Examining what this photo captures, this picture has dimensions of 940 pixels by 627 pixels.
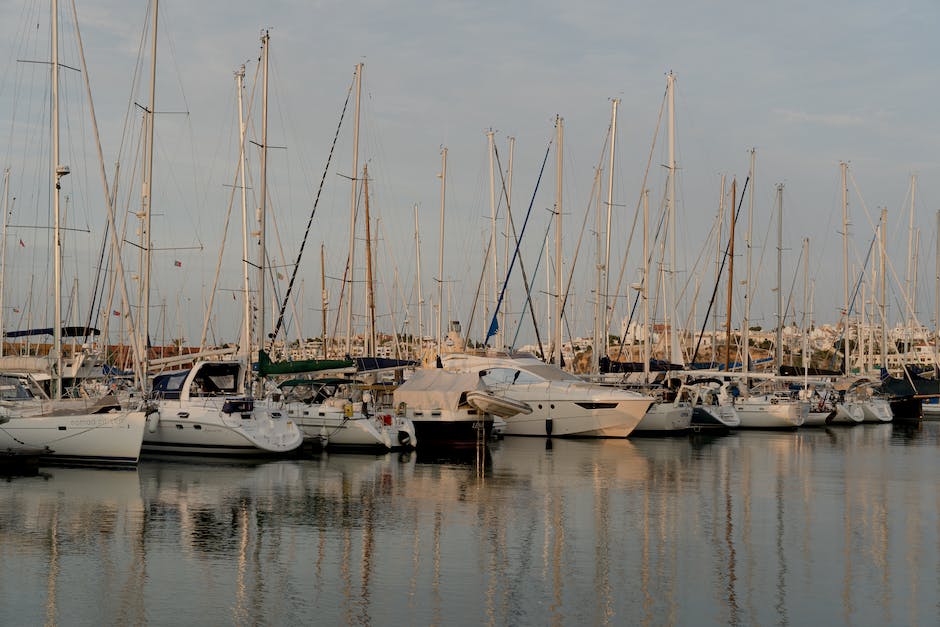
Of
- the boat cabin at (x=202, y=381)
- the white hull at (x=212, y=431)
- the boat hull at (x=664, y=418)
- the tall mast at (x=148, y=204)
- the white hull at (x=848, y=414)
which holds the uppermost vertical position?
the tall mast at (x=148, y=204)

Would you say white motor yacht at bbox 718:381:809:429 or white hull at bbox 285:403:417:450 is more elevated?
white hull at bbox 285:403:417:450

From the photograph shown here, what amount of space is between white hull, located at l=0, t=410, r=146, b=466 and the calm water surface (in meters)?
0.71

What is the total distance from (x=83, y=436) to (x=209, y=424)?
3712 mm

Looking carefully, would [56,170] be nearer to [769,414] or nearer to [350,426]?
[350,426]

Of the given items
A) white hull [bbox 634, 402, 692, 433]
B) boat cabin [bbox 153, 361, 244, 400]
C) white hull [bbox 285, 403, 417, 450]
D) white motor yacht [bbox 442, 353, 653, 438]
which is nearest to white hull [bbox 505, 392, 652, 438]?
white motor yacht [bbox 442, 353, 653, 438]

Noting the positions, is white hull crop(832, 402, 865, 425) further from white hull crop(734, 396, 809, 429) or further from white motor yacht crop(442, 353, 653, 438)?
white motor yacht crop(442, 353, 653, 438)

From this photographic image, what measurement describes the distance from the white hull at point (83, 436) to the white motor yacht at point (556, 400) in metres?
15.5

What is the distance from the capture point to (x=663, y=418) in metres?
42.3

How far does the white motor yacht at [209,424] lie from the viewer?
28156 millimetres

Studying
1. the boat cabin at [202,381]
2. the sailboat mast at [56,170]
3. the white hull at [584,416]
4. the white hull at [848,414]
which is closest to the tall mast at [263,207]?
the boat cabin at [202,381]

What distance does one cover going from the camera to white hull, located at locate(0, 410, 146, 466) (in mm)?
25062

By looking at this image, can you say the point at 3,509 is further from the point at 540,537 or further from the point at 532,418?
the point at 532,418

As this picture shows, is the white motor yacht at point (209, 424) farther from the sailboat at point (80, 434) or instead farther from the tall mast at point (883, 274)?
the tall mast at point (883, 274)

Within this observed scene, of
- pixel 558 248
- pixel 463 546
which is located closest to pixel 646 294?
pixel 558 248
